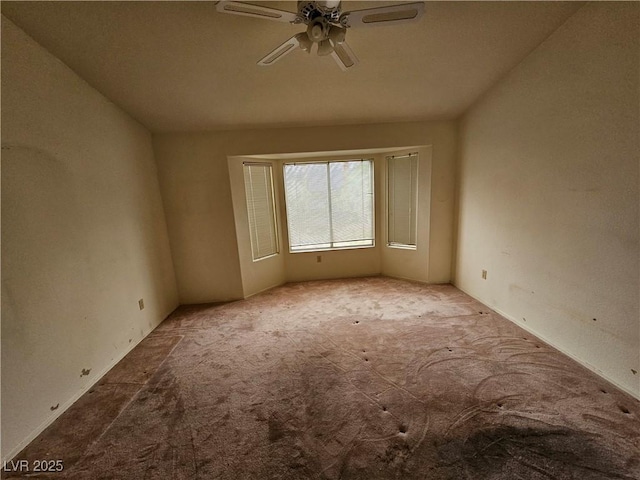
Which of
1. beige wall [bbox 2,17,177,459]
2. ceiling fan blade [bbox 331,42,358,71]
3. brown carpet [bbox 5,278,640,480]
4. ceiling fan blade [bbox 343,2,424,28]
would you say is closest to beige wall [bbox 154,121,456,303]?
beige wall [bbox 2,17,177,459]

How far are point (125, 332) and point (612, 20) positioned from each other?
457 cm

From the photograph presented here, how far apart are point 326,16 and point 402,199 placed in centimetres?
289

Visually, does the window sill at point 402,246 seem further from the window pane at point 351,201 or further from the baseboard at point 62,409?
the baseboard at point 62,409

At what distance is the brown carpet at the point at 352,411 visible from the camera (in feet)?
4.51

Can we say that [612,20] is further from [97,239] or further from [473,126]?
[97,239]

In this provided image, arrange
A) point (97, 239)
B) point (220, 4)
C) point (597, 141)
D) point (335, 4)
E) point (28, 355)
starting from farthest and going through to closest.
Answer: point (97, 239)
point (597, 141)
point (28, 355)
point (335, 4)
point (220, 4)

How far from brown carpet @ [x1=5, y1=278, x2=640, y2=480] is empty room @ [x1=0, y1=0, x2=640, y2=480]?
15 millimetres

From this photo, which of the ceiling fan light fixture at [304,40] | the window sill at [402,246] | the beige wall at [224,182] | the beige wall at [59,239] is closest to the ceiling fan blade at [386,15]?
the ceiling fan light fixture at [304,40]

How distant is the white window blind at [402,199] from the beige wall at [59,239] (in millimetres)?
3478

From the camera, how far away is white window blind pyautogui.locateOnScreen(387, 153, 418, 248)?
3.82 m

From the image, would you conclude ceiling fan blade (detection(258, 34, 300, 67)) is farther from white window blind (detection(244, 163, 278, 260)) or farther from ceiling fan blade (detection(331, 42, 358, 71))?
white window blind (detection(244, 163, 278, 260))

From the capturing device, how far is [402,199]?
4.02 m

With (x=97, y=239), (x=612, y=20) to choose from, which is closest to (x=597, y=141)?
(x=612, y=20)

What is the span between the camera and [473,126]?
3.07 metres
